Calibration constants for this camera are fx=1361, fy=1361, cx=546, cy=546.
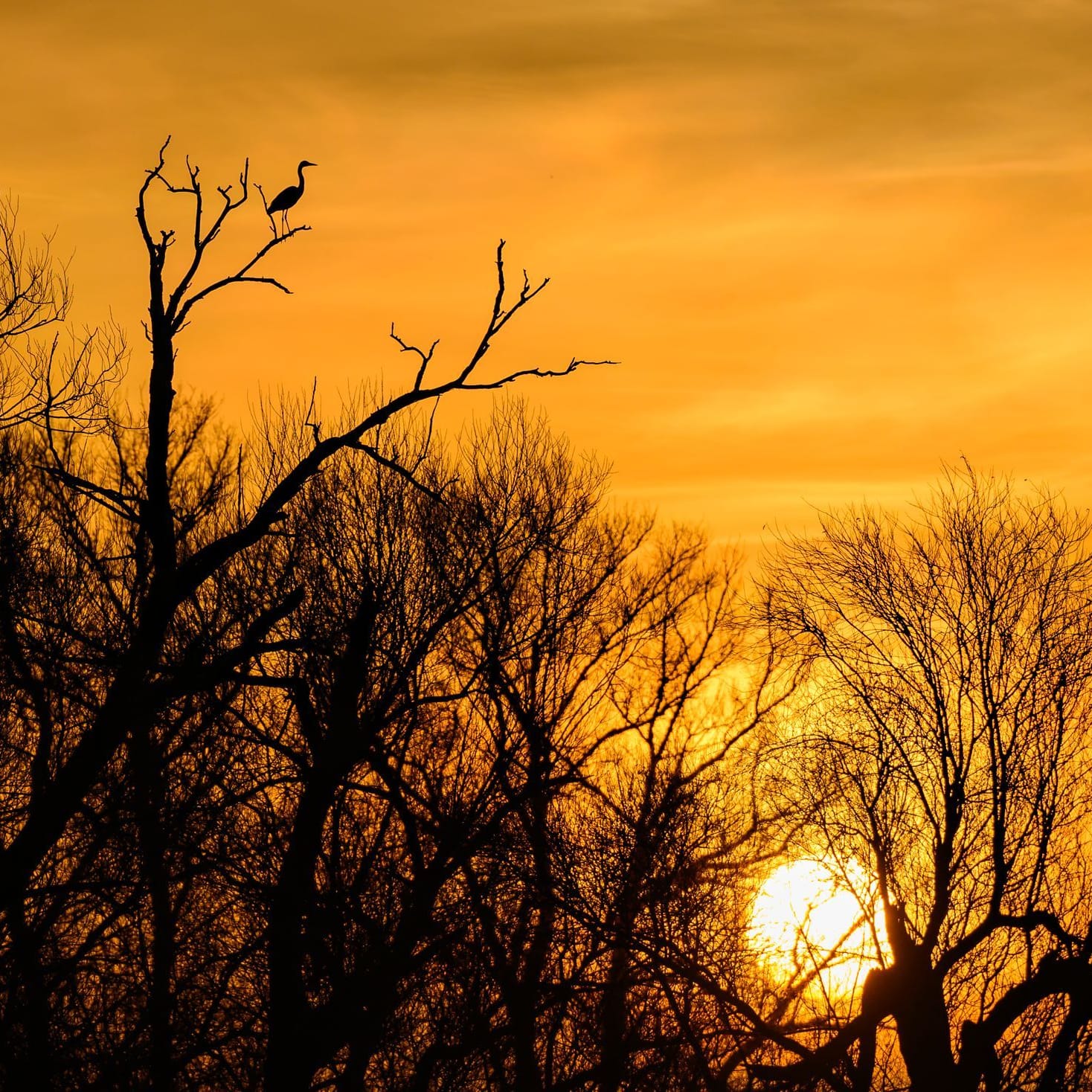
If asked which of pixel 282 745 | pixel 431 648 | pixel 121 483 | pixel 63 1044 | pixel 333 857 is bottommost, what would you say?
pixel 63 1044

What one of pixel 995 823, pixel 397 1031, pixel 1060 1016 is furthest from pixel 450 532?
pixel 1060 1016

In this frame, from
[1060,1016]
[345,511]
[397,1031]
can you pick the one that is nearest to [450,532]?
[345,511]

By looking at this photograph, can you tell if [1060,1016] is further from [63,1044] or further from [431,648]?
A: [63,1044]

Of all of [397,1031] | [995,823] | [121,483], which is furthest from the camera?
[121,483]

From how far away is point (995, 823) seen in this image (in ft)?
58.9

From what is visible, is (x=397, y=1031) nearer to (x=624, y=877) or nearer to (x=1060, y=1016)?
(x=624, y=877)

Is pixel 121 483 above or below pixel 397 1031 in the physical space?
above

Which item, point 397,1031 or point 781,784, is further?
point 781,784

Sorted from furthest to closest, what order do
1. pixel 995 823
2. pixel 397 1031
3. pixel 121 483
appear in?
1. pixel 121 483
2. pixel 995 823
3. pixel 397 1031

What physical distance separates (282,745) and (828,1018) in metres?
8.31

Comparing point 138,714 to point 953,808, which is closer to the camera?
point 138,714

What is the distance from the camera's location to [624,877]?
19.8m

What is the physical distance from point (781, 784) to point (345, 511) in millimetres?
7546

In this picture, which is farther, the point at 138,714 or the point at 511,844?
the point at 511,844
